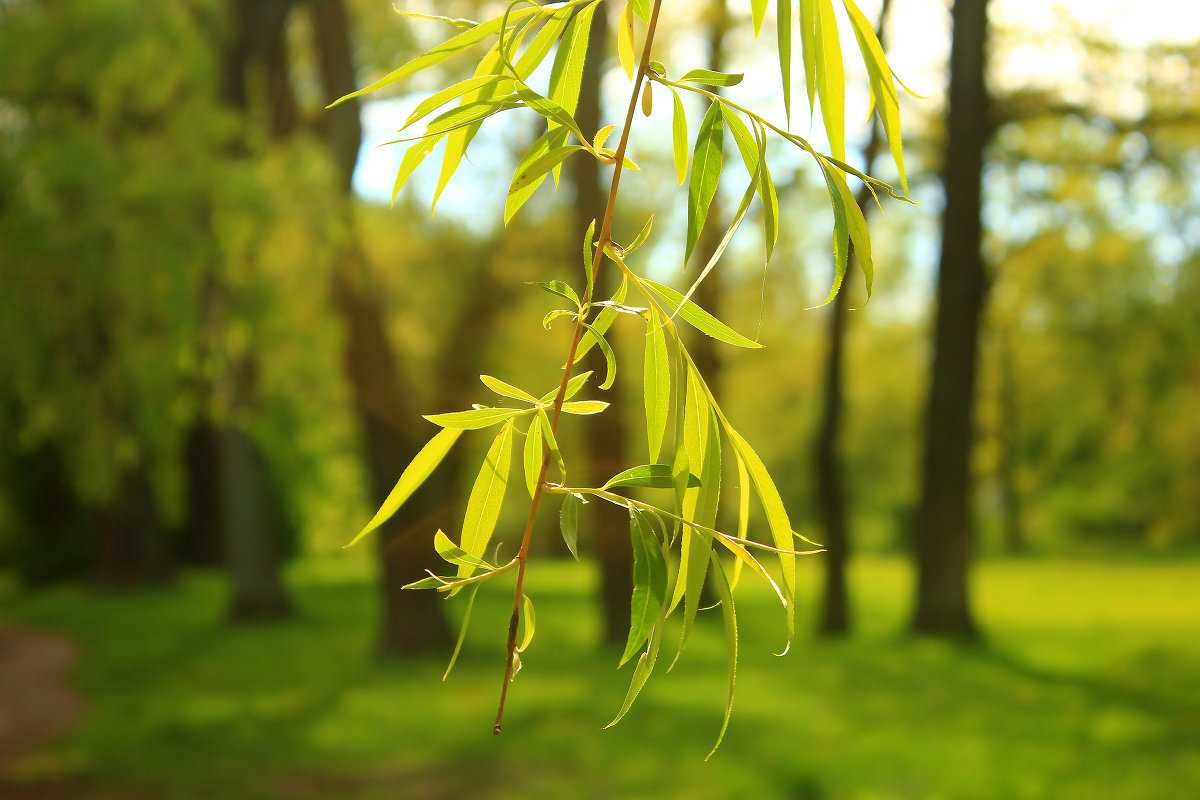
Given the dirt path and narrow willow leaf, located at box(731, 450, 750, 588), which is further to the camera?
the dirt path

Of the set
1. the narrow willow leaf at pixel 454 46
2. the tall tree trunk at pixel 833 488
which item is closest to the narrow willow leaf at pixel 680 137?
the narrow willow leaf at pixel 454 46

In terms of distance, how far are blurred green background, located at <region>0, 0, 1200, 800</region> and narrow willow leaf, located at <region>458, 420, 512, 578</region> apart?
4.22 ft

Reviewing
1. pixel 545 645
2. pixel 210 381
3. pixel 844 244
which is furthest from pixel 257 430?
pixel 844 244

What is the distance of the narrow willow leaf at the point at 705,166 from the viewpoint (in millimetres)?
646

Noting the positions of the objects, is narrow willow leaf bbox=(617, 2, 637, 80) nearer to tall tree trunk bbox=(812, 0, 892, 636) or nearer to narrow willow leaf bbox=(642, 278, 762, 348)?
narrow willow leaf bbox=(642, 278, 762, 348)

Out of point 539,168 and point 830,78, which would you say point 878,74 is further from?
point 539,168

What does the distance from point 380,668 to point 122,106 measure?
4.80 metres

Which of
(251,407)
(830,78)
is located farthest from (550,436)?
(251,407)

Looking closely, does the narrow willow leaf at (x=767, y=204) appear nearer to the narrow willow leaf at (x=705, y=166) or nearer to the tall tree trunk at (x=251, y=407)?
the narrow willow leaf at (x=705, y=166)

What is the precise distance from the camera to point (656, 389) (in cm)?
67

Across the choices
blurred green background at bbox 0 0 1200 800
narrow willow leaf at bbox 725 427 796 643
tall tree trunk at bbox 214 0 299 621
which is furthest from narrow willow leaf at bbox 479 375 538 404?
tall tree trunk at bbox 214 0 299 621

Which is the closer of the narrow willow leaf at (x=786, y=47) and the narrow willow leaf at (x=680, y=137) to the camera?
the narrow willow leaf at (x=786, y=47)

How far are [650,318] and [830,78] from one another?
0.18 meters

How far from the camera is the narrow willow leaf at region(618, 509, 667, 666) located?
2.04ft
